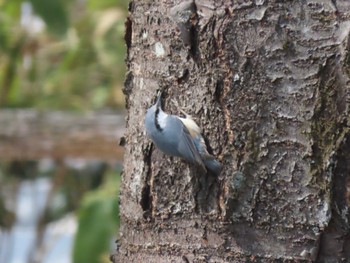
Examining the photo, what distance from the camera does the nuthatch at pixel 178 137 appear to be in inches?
35.4

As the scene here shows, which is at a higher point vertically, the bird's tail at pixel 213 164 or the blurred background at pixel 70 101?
the bird's tail at pixel 213 164

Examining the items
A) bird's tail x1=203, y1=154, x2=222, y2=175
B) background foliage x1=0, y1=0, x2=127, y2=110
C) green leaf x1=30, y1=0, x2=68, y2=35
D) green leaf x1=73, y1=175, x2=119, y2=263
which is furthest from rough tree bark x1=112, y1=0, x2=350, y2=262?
background foliage x1=0, y1=0, x2=127, y2=110

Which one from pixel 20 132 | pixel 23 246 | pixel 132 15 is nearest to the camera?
pixel 132 15

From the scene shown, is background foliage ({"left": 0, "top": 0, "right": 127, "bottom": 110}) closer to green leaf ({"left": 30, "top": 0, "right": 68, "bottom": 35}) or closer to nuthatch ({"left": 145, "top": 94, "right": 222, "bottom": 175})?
green leaf ({"left": 30, "top": 0, "right": 68, "bottom": 35})

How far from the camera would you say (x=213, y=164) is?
2.95ft

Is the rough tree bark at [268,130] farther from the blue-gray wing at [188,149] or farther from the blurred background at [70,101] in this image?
the blurred background at [70,101]

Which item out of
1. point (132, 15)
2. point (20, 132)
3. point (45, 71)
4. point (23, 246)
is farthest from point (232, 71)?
point (23, 246)

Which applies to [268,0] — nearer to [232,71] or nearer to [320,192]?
[232,71]

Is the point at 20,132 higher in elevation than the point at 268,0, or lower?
lower

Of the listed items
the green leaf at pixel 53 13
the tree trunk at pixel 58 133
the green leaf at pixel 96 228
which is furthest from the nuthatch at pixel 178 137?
the tree trunk at pixel 58 133

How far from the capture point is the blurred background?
7.51ft

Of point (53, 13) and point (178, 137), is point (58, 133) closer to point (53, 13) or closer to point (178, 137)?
point (53, 13)

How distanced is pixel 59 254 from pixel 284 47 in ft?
11.0

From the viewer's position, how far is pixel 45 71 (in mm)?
2961
